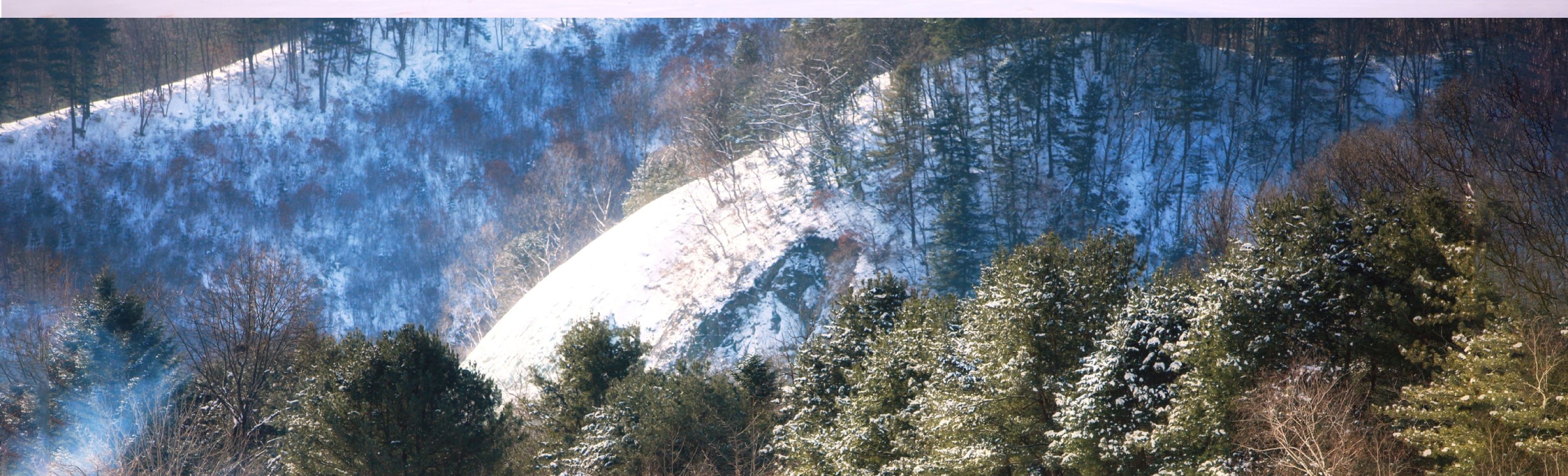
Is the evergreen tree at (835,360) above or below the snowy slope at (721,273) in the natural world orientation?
above

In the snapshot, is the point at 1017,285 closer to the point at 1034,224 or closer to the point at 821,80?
the point at 1034,224

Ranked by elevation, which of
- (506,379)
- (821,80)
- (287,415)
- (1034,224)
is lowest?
(506,379)

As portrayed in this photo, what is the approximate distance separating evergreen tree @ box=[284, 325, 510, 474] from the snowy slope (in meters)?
19.0

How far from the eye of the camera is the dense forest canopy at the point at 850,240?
46.0 ft

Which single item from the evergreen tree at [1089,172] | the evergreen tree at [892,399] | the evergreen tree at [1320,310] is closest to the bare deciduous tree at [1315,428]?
the evergreen tree at [1320,310]

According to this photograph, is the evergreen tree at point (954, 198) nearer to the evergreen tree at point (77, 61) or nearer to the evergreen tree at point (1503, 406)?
the evergreen tree at point (1503, 406)

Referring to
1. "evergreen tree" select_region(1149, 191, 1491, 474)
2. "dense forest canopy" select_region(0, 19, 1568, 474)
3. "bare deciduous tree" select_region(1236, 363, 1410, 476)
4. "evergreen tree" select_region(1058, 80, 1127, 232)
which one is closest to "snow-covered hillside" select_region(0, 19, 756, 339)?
"dense forest canopy" select_region(0, 19, 1568, 474)

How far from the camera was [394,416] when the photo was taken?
2347 centimetres

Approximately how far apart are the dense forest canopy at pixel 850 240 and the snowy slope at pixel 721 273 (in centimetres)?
111

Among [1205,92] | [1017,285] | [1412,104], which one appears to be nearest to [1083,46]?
[1205,92]

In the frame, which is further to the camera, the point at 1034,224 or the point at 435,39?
the point at 435,39

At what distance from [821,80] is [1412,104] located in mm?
31201

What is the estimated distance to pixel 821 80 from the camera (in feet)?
180

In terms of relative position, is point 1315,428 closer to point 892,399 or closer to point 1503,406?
point 1503,406
